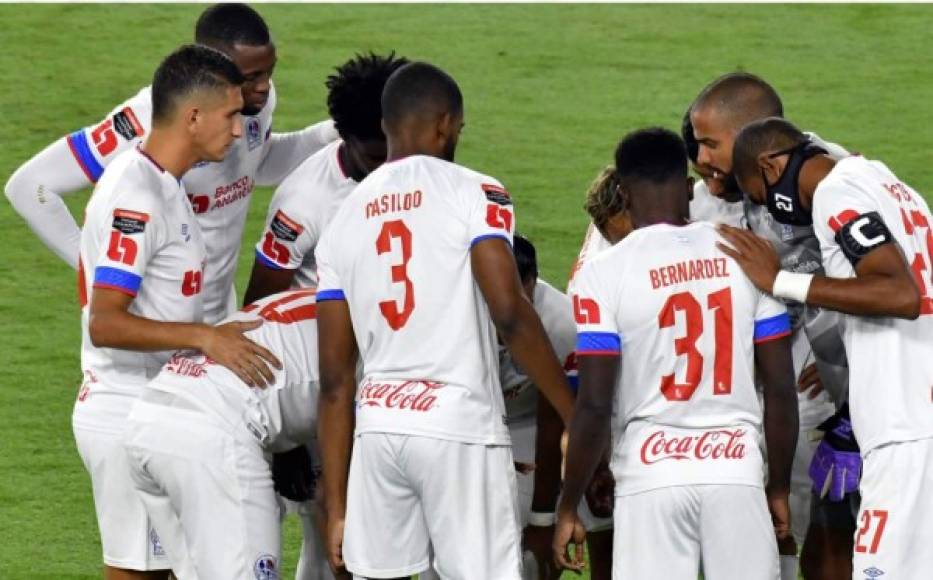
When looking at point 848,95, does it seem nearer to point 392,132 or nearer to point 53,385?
point 53,385

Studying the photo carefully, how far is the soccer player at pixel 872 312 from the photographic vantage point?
5.36 m

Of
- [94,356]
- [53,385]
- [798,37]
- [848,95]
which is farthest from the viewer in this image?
[798,37]

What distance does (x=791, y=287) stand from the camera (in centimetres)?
534

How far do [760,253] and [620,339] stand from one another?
46 cm

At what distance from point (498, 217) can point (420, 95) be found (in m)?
0.45

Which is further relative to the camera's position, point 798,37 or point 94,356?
point 798,37

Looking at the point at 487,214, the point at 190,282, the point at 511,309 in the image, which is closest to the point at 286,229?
the point at 190,282

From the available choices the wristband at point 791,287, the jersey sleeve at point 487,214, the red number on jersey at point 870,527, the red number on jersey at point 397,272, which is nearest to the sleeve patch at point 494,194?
the jersey sleeve at point 487,214

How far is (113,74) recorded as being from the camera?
45.9 feet

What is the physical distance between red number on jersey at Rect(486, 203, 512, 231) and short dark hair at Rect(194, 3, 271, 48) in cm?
155

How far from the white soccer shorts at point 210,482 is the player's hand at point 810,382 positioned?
1.85 meters

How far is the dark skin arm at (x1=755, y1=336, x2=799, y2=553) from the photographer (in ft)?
17.6

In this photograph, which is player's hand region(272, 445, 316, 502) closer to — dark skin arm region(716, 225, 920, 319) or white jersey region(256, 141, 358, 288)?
white jersey region(256, 141, 358, 288)

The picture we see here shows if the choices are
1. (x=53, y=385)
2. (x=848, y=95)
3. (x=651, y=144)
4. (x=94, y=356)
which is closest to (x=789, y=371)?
(x=651, y=144)
